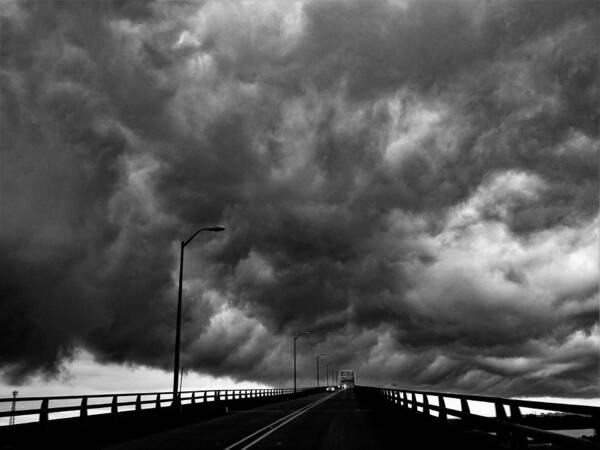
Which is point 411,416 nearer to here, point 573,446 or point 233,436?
point 233,436

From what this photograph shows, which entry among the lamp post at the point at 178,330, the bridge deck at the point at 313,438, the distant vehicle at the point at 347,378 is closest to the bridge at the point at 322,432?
the bridge deck at the point at 313,438

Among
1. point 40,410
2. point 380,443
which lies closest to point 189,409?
point 40,410

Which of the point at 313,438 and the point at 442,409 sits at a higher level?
the point at 442,409

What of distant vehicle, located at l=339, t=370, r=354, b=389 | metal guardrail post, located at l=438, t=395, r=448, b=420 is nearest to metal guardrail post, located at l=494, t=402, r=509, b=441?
metal guardrail post, located at l=438, t=395, r=448, b=420

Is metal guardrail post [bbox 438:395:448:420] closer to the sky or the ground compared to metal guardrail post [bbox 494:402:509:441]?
closer to the sky

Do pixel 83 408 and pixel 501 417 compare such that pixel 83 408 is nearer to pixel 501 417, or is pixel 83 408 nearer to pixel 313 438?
pixel 313 438

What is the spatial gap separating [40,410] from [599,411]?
14687 millimetres

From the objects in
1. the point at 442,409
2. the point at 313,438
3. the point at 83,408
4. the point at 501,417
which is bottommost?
the point at 313,438

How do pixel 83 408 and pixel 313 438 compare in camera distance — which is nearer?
pixel 313 438

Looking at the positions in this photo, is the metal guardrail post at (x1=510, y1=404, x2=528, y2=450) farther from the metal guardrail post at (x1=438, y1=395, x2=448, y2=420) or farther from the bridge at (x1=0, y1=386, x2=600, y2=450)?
the metal guardrail post at (x1=438, y1=395, x2=448, y2=420)

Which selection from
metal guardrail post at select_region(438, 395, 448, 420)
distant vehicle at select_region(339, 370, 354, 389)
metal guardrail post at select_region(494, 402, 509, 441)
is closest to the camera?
metal guardrail post at select_region(494, 402, 509, 441)

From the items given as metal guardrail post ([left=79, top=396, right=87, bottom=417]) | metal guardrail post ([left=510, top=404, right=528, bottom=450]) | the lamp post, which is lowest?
metal guardrail post ([left=510, top=404, right=528, bottom=450])

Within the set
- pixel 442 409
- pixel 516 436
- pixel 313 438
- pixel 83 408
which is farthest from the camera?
pixel 83 408

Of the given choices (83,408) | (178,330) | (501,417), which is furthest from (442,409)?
(178,330)
